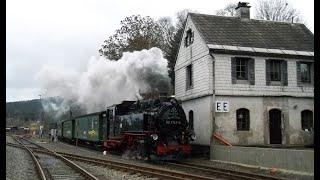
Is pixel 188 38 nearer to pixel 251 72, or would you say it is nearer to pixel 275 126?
pixel 251 72

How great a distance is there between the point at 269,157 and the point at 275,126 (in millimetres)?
7193

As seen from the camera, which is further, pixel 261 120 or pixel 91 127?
pixel 91 127

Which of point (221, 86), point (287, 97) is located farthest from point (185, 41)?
point (287, 97)

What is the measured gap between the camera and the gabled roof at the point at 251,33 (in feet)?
78.2

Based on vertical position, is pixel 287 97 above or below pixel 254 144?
above

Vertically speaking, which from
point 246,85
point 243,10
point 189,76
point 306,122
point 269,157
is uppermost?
point 243,10

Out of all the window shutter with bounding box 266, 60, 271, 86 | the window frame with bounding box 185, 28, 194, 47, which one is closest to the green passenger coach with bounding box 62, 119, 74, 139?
the window frame with bounding box 185, 28, 194, 47

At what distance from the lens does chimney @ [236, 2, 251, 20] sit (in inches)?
1067

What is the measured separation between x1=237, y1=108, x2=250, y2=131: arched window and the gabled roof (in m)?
3.48

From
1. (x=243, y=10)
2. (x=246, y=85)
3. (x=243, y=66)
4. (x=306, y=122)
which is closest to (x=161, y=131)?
(x=246, y=85)

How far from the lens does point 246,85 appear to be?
23188mm
